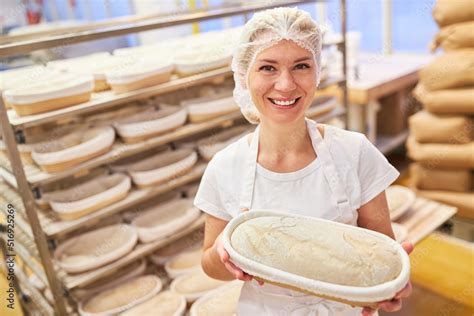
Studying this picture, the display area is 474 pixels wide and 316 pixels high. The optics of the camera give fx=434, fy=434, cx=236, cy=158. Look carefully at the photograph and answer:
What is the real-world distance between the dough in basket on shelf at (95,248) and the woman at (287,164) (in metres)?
0.95

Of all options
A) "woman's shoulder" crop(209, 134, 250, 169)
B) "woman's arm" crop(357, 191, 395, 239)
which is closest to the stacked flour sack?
"woman's arm" crop(357, 191, 395, 239)

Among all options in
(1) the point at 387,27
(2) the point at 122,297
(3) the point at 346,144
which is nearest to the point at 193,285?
(2) the point at 122,297

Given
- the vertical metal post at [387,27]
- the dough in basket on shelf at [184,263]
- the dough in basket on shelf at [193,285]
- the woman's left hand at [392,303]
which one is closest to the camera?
the woman's left hand at [392,303]

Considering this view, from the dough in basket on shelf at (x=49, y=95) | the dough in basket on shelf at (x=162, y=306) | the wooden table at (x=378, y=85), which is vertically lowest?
the dough in basket on shelf at (x=162, y=306)

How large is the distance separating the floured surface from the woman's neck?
8.0 inches

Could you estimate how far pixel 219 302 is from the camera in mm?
2016

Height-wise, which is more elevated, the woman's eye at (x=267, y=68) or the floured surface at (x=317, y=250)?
the woman's eye at (x=267, y=68)

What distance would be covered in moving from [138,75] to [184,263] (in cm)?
106

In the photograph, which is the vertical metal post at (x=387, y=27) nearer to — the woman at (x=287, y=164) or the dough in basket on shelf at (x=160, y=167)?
the dough in basket on shelf at (x=160, y=167)

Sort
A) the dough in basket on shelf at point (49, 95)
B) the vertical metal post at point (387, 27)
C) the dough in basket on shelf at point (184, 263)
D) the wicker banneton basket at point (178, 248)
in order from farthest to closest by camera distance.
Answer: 1. the vertical metal post at point (387, 27)
2. the wicker banneton basket at point (178, 248)
3. the dough in basket on shelf at point (184, 263)
4. the dough in basket on shelf at point (49, 95)

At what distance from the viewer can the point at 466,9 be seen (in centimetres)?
281

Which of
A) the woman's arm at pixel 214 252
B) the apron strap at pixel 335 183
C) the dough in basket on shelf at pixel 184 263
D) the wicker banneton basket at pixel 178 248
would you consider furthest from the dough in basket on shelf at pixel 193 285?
the apron strap at pixel 335 183

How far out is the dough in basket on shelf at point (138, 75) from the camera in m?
2.16

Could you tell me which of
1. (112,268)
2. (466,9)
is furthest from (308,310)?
(466,9)
